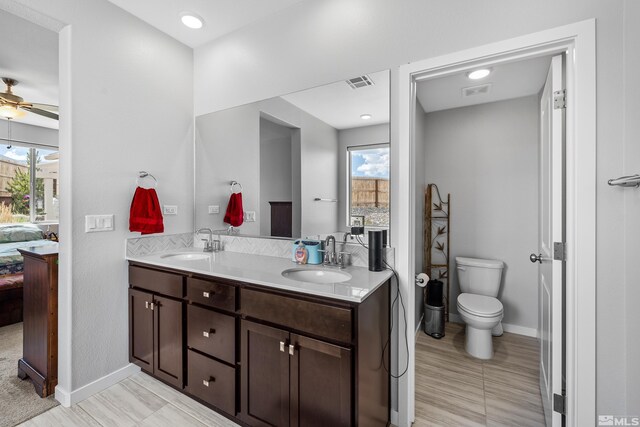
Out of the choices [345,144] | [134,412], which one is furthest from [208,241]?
[345,144]

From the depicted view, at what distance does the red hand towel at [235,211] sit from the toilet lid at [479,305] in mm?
2082

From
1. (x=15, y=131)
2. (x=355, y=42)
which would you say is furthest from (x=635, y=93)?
(x=15, y=131)

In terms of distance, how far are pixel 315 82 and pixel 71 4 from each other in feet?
5.33

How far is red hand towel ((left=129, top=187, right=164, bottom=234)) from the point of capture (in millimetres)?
2076

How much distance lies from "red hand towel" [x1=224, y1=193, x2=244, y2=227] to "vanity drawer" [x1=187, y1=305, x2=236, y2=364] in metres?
0.82

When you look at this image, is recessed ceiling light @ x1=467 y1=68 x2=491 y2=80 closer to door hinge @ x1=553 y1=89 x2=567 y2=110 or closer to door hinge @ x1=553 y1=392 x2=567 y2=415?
door hinge @ x1=553 y1=89 x2=567 y2=110

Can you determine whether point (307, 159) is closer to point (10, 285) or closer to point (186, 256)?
point (186, 256)

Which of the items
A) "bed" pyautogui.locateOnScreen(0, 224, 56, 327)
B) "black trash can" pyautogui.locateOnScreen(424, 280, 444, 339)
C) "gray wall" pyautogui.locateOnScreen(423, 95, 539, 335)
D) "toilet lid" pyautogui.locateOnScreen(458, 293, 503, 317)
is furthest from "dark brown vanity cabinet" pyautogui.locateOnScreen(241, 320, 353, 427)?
"bed" pyautogui.locateOnScreen(0, 224, 56, 327)

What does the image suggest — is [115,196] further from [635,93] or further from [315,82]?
[635,93]

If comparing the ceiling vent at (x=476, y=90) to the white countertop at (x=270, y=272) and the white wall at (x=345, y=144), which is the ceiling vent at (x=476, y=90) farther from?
the white countertop at (x=270, y=272)

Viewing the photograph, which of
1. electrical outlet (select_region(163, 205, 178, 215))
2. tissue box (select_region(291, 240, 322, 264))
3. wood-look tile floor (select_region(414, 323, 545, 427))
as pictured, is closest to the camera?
wood-look tile floor (select_region(414, 323, 545, 427))

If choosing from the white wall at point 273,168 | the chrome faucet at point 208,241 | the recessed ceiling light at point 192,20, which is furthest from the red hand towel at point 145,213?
the recessed ceiling light at point 192,20

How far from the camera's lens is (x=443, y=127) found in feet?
10.7

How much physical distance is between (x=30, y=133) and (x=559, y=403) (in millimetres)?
7383
